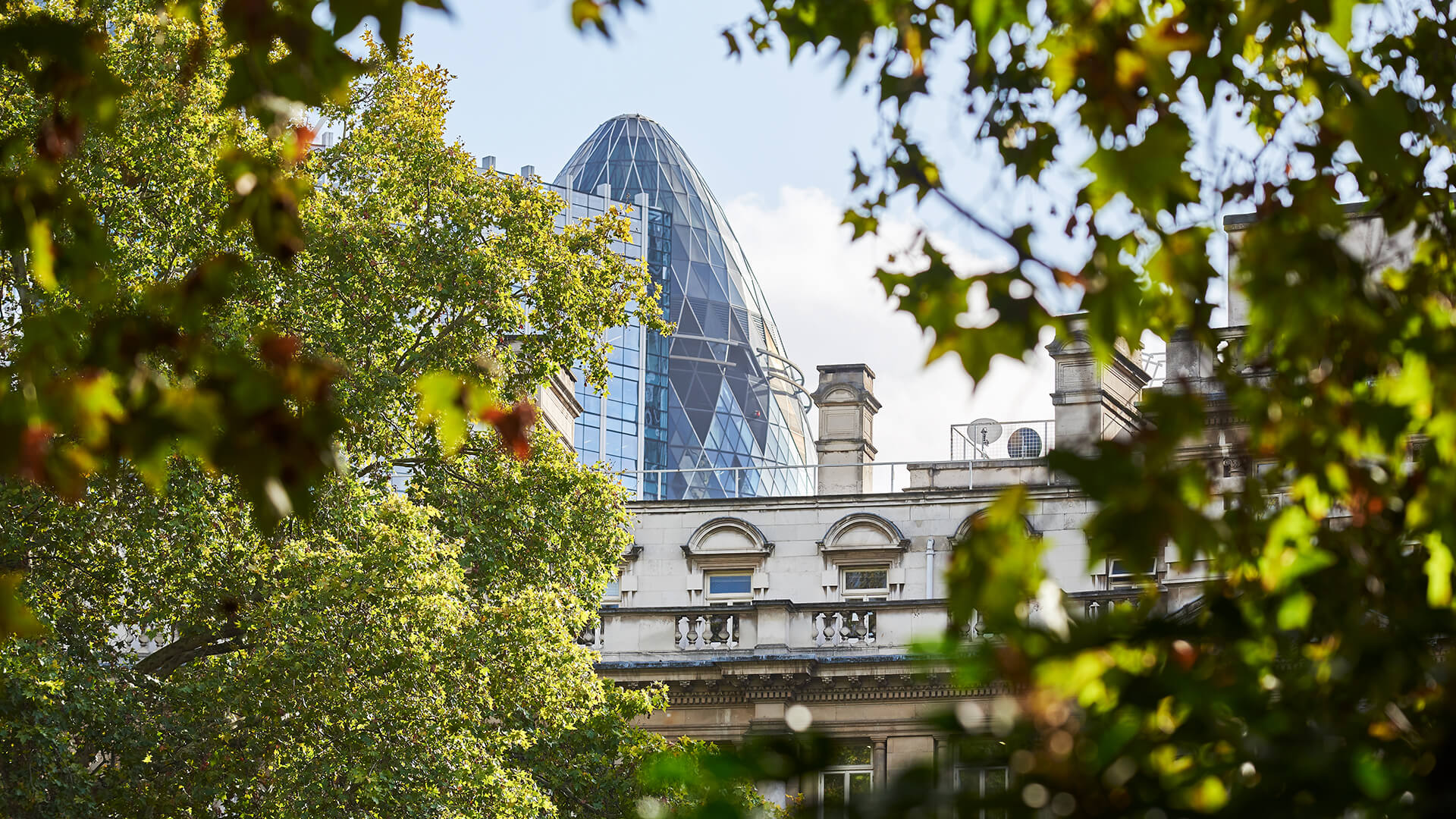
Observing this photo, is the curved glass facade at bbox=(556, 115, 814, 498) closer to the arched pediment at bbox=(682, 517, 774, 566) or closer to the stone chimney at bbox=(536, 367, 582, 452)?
the stone chimney at bbox=(536, 367, 582, 452)

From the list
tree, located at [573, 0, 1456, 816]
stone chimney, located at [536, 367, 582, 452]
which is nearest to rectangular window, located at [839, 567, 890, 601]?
stone chimney, located at [536, 367, 582, 452]

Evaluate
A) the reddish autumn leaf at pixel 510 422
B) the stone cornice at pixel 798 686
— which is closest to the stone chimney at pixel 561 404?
the stone cornice at pixel 798 686

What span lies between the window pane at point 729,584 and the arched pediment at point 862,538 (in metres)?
1.81

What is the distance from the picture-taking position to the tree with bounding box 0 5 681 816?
17766 millimetres

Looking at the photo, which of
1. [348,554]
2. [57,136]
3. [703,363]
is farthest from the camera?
[703,363]

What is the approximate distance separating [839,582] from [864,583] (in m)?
0.52

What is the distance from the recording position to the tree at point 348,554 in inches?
699

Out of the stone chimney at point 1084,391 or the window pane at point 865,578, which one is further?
the stone chimney at point 1084,391

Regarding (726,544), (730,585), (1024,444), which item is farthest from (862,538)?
(1024,444)

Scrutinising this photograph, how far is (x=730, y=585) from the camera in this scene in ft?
122

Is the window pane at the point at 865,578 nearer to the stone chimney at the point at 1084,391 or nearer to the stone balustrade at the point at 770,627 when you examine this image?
the stone balustrade at the point at 770,627

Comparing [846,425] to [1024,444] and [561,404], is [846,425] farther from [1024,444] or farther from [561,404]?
[561,404]

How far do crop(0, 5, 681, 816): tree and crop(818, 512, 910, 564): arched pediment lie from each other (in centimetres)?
1427

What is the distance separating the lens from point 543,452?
21.7 metres
